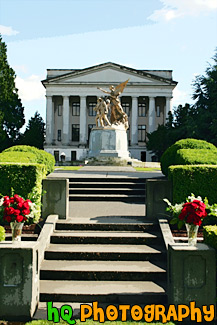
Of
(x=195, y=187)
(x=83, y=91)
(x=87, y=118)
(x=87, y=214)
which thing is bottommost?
(x=87, y=214)

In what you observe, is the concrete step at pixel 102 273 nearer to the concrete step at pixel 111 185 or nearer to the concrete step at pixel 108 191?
the concrete step at pixel 108 191

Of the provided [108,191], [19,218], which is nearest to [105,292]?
[19,218]

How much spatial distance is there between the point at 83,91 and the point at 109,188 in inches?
2415

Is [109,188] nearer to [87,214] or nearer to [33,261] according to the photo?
[87,214]

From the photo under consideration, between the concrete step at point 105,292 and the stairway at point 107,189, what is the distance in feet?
17.4

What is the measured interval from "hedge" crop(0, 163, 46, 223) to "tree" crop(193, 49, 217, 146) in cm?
3012

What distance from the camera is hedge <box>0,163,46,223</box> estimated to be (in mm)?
8883

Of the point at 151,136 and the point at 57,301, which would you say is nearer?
the point at 57,301

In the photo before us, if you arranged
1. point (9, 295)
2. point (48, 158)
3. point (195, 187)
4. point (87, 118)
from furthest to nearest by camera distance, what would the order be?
1. point (87, 118)
2. point (48, 158)
3. point (195, 187)
4. point (9, 295)

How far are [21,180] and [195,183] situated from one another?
429 cm

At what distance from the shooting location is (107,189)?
12.3 metres

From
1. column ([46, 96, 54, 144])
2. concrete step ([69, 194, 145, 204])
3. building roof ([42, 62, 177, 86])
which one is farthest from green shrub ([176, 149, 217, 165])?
column ([46, 96, 54, 144])

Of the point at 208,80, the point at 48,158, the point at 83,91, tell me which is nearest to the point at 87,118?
the point at 83,91

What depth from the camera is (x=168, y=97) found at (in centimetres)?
7144
